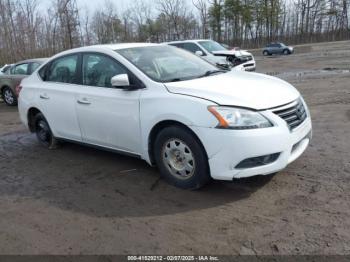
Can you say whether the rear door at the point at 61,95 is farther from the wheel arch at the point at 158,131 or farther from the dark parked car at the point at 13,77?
the dark parked car at the point at 13,77

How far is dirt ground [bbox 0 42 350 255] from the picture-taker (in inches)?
130

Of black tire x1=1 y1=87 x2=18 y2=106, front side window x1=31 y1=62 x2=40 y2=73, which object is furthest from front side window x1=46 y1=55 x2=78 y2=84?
black tire x1=1 y1=87 x2=18 y2=106

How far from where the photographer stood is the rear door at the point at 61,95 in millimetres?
5547

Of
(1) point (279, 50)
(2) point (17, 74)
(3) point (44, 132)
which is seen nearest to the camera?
(3) point (44, 132)

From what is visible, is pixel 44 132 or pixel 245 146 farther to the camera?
pixel 44 132

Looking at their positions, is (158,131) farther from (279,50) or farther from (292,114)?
(279,50)

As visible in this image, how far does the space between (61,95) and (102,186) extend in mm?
1736

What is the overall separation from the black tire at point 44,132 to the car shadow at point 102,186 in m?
0.19

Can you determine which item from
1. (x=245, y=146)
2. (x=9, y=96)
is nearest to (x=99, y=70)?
(x=245, y=146)

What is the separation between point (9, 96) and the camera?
42.4 ft

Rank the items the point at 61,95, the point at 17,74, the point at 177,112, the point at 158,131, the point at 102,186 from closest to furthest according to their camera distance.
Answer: the point at 177,112 → the point at 158,131 → the point at 102,186 → the point at 61,95 → the point at 17,74

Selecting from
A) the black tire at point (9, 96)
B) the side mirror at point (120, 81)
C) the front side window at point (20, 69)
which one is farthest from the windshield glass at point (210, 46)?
the side mirror at point (120, 81)

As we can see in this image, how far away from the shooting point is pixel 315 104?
8.88 metres

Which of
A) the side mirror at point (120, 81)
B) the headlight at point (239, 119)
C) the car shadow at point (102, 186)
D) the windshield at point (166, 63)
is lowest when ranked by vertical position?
the car shadow at point (102, 186)
